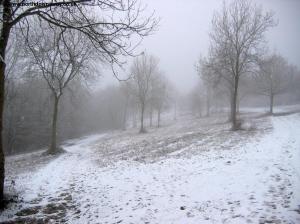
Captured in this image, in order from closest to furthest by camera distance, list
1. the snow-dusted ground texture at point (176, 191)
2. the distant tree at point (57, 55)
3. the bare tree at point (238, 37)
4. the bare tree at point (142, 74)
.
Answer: the snow-dusted ground texture at point (176, 191) < the distant tree at point (57, 55) < the bare tree at point (238, 37) < the bare tree at point (142, 74)

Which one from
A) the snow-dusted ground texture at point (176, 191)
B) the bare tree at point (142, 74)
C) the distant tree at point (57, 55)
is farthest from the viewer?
the bare tree at point (142, 74)

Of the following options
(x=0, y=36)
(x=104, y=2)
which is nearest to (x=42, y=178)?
(x=0, y=36)

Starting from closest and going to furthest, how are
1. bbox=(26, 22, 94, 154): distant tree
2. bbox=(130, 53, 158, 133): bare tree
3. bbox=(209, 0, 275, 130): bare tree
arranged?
bbox=(26, 22, 94, 154): distant tree
bbox=(209, 0, 275, 130): bare tree
bbox=(130, 53, 158, 133): bare tree

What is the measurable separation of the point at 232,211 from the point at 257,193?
147 cm

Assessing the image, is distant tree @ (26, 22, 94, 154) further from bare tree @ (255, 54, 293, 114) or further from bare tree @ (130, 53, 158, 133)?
bare tree @ (255, 54, 293, 114)

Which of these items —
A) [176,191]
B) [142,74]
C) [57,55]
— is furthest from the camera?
[142,74]

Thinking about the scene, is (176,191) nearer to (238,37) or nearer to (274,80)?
(238,37)

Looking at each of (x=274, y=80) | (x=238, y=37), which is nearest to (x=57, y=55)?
(x=238, y=37)

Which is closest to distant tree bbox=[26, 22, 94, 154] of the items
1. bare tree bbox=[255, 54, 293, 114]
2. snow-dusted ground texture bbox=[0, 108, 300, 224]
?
snow-dusted ground texture bbox=[0, 108, 300, 224]

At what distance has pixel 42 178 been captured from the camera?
43.0 ft

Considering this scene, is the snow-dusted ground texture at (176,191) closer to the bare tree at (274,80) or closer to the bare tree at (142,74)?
the bare tree at (142,74)

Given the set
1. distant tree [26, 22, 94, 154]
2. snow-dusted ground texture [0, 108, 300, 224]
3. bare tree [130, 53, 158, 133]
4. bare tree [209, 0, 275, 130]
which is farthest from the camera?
bare tree [130, 53, 158, 133]

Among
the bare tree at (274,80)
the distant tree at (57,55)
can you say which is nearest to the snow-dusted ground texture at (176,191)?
the distant tree at (57,55)

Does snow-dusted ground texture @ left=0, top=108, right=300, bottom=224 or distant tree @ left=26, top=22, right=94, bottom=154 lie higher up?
distant tree @ left=26, top=22, right=94, bottom=154
